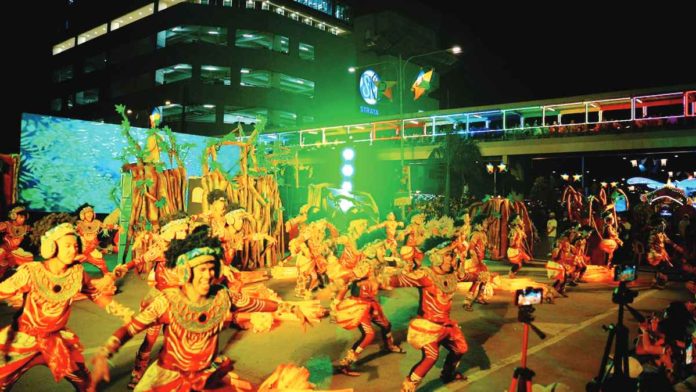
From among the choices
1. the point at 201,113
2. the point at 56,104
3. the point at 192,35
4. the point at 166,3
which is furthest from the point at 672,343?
the point at 56,104

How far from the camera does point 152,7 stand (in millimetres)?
49312

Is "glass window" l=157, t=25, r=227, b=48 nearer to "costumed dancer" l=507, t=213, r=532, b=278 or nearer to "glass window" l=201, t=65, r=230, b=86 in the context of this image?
"glass window" l=201, t=65, r=230, b=86

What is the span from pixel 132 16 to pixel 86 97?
12.8m

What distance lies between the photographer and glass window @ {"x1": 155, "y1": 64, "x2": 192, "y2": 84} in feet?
153

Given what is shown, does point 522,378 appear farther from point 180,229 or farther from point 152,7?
point 152,7

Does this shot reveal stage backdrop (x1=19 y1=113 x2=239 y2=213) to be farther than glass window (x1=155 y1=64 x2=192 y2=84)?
No

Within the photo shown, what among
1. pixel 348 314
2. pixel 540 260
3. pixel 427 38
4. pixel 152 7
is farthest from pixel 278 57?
pixel 348 314

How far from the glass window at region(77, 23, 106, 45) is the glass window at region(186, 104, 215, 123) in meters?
18.2

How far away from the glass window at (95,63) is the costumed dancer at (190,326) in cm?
5955

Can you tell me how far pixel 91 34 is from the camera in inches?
2249

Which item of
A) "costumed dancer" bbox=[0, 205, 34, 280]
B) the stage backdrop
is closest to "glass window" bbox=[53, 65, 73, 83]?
the stage backdrop

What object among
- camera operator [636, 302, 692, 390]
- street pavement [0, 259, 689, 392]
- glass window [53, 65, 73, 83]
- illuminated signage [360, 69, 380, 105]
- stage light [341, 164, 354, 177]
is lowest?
street pavement [0, 259, 689, 392]

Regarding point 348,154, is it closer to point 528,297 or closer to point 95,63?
point 528,297

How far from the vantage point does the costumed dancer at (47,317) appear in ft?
12.8
